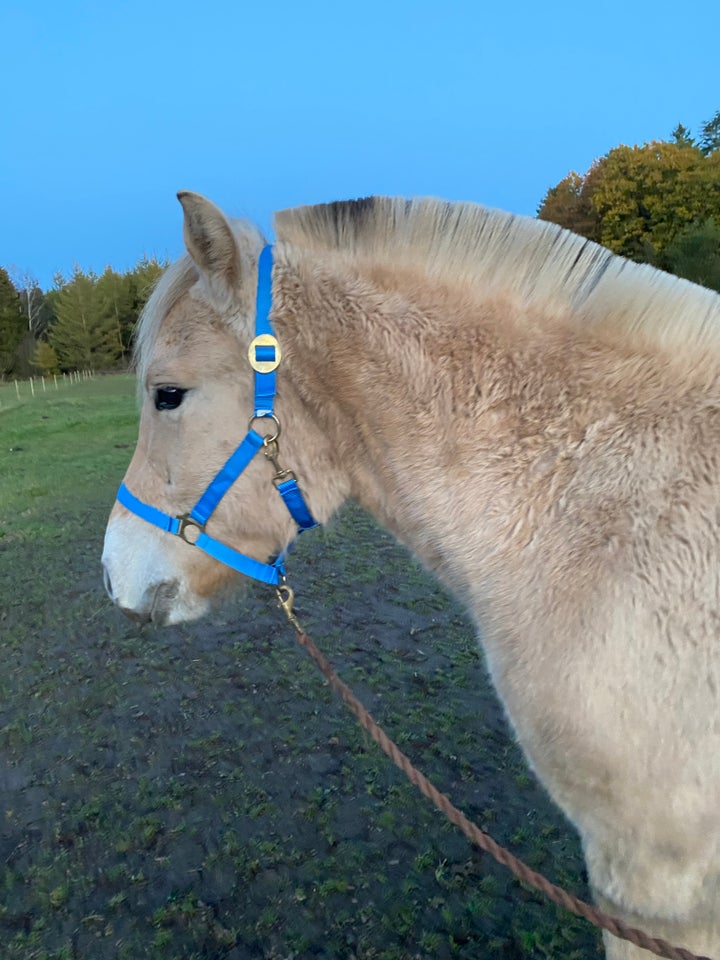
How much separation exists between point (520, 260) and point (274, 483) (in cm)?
100

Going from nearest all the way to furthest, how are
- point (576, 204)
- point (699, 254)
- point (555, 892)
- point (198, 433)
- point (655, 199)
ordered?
1. point (555, 892)
2. point (198, 433)
3. point (699, 254)
4. point (655, 199)
5. point (576, 204)

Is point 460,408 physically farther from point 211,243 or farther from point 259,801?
point 259,801

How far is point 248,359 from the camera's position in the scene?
6.36ft

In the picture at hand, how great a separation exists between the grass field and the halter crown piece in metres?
0.33

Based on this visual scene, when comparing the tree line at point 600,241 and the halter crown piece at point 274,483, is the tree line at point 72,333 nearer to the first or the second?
the tree line at point 600,241

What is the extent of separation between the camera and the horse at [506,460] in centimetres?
153

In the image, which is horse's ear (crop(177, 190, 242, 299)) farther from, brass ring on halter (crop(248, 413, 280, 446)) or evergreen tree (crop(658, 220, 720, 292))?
evergreen tree (crop(658, 220, 720, 292))

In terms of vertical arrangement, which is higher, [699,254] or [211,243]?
[211,243]

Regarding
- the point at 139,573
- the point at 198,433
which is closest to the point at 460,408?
the point at 198,433

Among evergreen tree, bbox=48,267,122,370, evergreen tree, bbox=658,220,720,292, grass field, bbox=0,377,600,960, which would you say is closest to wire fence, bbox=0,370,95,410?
evergreen tree, bbox=48,267,122,370

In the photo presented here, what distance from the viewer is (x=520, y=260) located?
1.90m

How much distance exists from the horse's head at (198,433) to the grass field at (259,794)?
0.33 metres

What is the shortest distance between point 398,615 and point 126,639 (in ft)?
8.01

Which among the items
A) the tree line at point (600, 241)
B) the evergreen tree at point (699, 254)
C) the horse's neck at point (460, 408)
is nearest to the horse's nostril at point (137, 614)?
the horse's neck at point (460, 408)
